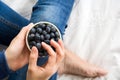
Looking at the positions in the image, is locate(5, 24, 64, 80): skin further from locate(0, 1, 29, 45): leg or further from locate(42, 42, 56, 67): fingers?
locate(0, 1, 29, 45): leg

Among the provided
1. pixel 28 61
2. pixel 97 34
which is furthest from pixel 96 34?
pixel 28 61

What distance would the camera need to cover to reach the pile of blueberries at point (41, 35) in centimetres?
82

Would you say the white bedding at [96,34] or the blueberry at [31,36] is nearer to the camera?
the blueberry at [31,36]

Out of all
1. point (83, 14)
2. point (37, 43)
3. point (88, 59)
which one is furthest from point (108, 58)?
point (37, 43)

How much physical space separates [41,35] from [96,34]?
35 centimetres

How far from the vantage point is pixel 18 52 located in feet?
2.88

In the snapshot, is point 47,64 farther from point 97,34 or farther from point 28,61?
point 97,34

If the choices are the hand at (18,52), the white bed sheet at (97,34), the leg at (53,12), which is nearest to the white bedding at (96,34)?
the white bed sheet at (97,34)

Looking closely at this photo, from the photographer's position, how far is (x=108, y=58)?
1.04 m

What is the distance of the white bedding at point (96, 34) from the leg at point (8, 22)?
0.21m

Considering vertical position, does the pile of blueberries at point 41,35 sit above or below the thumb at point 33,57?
above

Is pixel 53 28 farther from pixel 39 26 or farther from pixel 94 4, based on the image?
pixel 94 4

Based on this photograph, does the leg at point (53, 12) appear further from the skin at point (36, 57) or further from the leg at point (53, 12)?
the skin at point (36, 57)

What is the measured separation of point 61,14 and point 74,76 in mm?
250
